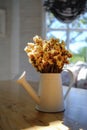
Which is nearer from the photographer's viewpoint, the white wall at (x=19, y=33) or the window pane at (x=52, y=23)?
the white wall at (x=19, y=33)

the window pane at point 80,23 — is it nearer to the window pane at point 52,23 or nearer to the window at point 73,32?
the window at point 73,32

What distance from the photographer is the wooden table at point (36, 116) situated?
3.62 ft

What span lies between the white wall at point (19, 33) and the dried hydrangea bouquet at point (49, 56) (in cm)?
350

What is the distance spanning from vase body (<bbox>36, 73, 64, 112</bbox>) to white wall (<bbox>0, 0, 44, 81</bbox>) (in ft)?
11.4

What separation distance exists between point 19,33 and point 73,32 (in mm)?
1072

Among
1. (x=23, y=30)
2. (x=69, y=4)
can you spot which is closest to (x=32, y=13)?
(x=23, y=30)

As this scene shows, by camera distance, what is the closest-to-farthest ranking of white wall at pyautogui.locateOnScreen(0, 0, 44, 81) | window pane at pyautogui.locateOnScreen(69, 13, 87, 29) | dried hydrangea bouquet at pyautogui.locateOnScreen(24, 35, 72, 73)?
1. dried hydrangea bouquet at pyautogui.locateOnScreen(24, 35, 72, 73)
2. white wall at pyautogui.locateOnScreen(0, 0, 44, 81)
3. window pane at pyautogui.locateOnScreen(69, 13, 87, 29)

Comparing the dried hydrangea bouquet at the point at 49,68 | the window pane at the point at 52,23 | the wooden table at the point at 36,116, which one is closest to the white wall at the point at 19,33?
the window pane at the point at 52,23

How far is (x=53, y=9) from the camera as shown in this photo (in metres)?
4.23

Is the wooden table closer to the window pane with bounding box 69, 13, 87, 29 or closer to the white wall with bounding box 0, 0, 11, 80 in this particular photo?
the white wall with bounding box 0, 0, 11, 80

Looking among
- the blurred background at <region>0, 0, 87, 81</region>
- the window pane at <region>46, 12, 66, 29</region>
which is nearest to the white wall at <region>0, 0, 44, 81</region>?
the blurred background at <region>0, 0, 87, 81</region>

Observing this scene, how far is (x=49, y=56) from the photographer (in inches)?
51.6

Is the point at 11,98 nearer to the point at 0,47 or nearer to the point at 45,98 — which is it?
the point at 45,98

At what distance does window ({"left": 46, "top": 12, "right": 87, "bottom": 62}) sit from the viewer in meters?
5.04
